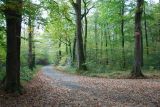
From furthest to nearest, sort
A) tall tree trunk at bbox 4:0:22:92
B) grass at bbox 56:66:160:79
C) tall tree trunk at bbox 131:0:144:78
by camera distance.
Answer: grass at bbox 56:66:160:79 → tall tree trunk at bbox 131:0:144:78 → tall tree trunk at bbox 4:0:22:92

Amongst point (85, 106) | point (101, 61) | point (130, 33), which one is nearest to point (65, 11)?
point (85, 106)

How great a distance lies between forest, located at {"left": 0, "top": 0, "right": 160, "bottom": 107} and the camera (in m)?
12.4

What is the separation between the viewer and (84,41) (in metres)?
42.2

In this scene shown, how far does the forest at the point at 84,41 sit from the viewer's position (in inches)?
489

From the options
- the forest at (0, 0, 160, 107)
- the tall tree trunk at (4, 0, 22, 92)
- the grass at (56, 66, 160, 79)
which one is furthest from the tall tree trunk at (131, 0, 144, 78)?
the tall tree trunk at (4, 0, 22, 92)

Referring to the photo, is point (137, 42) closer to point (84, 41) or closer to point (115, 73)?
point (115, 73)

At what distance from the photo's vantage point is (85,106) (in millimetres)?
10305

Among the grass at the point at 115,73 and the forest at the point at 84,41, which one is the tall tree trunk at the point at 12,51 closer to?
the forest at the point at 84,41

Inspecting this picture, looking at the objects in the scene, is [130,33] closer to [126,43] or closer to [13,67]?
[126,43]

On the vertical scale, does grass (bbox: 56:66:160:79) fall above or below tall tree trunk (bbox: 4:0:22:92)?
below

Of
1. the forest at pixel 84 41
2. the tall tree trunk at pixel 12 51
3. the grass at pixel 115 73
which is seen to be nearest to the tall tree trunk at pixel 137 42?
the forest at pixel 84 41

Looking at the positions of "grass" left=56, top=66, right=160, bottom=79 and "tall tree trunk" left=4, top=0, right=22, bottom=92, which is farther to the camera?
"grass" left=56, top=66, right=160, bottom=79

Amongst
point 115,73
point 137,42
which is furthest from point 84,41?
point 137,42

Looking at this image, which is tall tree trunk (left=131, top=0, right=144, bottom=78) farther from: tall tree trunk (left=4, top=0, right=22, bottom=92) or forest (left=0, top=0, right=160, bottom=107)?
tall tree trunk (left=4, top=0, right=22, bottom=92)
